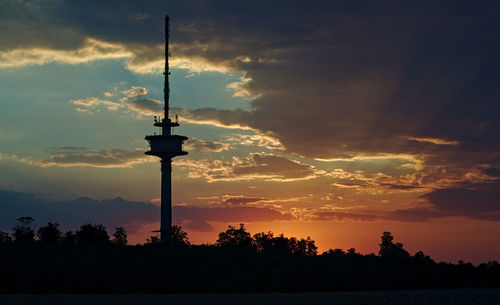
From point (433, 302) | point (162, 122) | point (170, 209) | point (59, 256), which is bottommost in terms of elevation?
point (433, 302)

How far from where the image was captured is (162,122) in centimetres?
12812

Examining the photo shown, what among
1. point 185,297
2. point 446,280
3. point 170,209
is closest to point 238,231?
point 170,209

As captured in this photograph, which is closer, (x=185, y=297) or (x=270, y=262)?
(x=185, y=297)

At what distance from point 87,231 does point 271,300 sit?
83816mm

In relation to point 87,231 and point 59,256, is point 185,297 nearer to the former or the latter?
point 59,256

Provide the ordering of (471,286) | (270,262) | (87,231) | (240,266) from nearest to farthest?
(471,286) → (240,266) → (270,262) → (87,231)

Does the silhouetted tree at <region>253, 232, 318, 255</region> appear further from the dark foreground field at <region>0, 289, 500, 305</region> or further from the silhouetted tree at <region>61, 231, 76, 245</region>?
the dark foreground field at <region>0, 289, 500, 305</region>

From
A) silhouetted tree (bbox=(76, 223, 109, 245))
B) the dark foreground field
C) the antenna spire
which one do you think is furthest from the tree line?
the antenna spire

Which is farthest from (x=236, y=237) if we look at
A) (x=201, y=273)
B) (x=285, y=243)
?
(x=201, y=273)

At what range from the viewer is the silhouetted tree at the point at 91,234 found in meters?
111

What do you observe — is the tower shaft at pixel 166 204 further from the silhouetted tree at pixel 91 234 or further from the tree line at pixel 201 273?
the tree line at pixel 201 273

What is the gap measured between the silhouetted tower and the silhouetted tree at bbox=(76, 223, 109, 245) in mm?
12685

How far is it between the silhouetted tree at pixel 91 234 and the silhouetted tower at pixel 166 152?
12.7 metres

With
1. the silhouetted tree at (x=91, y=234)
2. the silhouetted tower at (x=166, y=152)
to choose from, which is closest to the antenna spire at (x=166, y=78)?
the silhouetted tower at (x=166, y=152)
